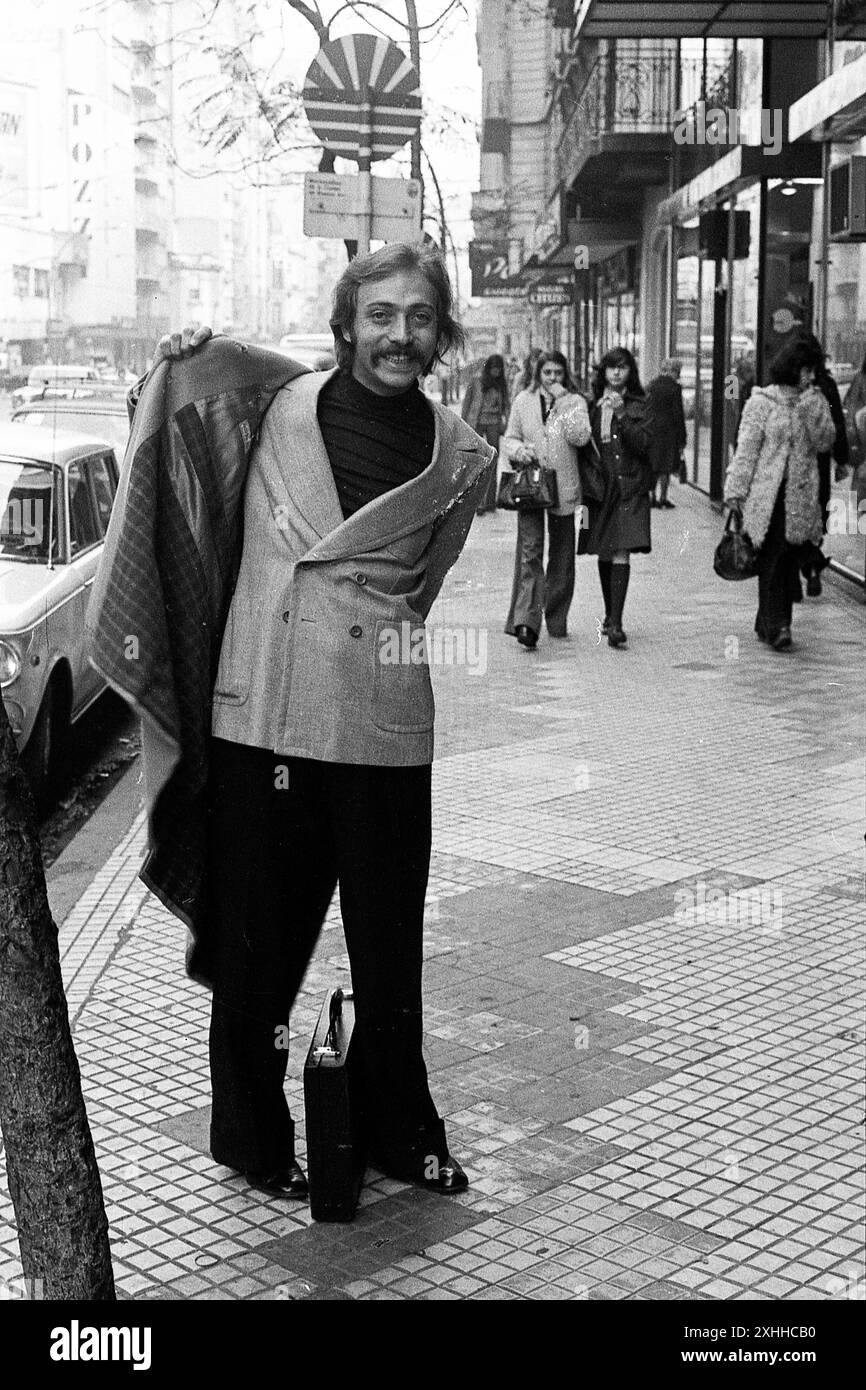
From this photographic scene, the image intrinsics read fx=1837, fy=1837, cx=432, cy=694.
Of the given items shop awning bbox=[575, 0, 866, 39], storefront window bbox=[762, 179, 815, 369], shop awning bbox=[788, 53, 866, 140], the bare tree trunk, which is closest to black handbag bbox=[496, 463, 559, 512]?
shop awning bbox=[788, 53, 866, 140]

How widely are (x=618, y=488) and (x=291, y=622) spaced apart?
304 inches

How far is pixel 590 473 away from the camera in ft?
36.1

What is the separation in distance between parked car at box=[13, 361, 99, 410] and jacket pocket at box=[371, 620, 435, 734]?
22.3ft

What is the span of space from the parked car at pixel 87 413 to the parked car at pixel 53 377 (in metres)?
0.09

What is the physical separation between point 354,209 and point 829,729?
4.05 meters

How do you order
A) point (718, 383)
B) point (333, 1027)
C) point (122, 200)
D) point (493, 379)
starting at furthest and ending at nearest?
1. point (718, 383)
2. point (493, 379)
3. point (122, 200)
4. point (333, 1027)

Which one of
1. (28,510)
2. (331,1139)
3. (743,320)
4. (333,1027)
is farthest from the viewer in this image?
(743,320)

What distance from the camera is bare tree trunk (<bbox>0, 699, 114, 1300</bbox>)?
221 cm

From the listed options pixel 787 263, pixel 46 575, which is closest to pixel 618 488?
pixel 46 575

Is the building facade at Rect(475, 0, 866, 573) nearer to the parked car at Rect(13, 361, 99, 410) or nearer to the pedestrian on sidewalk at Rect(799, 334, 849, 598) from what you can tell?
the pedestrian on sidewalk at Rect(799, 334, 849, 598)

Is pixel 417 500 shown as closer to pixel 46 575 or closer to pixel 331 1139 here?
A: pixel 331 1139

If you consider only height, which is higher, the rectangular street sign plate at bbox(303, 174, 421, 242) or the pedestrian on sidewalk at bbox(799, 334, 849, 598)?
the rectangular street sign plate at bbox(303, 174, 421, 242)
